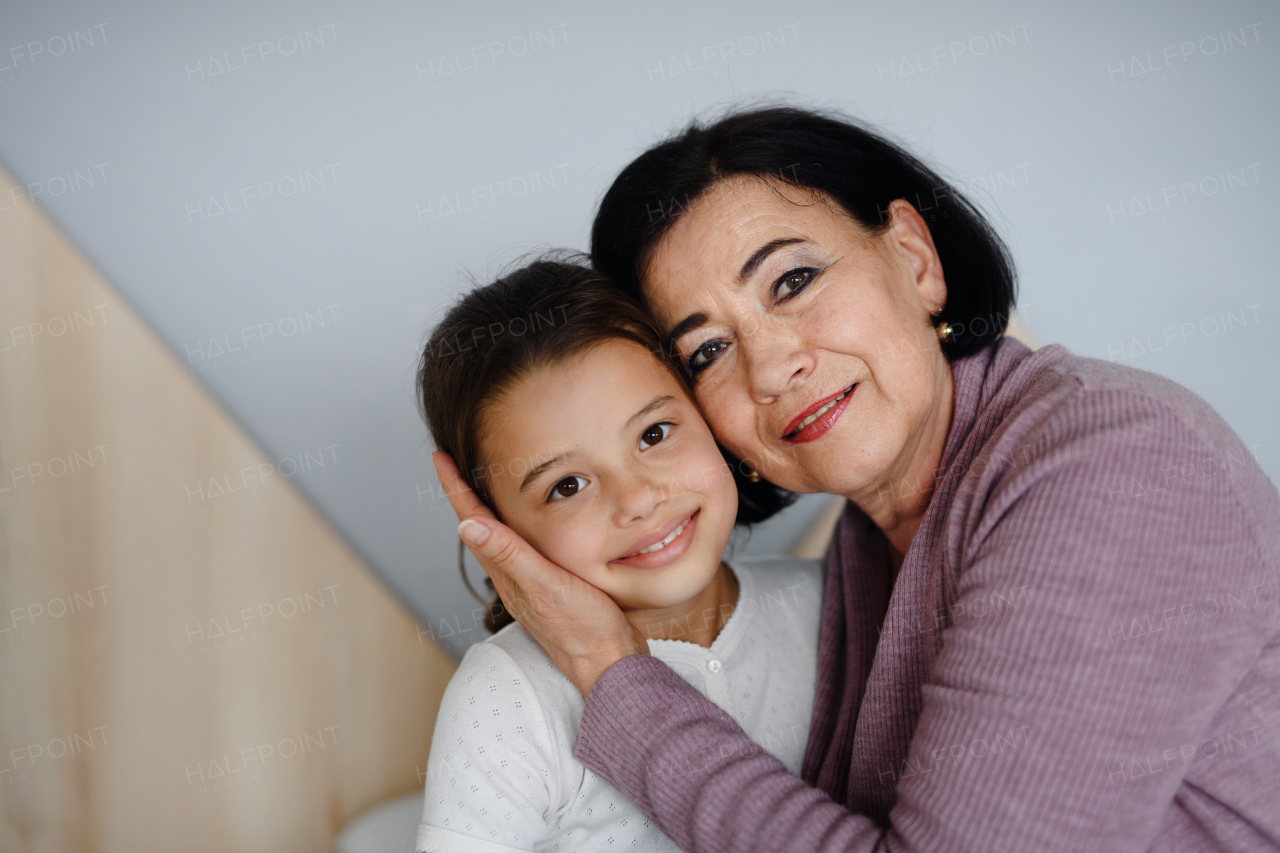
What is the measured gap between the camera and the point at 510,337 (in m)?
1.43

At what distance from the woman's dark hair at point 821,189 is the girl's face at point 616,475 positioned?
192 millimetres

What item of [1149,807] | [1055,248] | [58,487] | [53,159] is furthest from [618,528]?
[53,159]

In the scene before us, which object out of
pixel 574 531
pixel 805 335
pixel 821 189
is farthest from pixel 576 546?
pixel 821 189

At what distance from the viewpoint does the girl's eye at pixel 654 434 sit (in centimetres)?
139

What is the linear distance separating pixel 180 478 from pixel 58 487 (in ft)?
0.69

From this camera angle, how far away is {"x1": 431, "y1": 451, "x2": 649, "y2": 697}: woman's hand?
4.13 feet

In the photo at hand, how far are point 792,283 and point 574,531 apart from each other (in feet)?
1.66

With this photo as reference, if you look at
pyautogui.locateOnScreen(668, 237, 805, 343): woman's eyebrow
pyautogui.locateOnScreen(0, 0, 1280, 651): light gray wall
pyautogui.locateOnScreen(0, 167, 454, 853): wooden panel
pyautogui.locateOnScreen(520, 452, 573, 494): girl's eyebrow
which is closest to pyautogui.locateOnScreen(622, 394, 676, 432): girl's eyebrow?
pyautogui.locateOnScreen(520, 452, 573, 494): girl's eyebrow

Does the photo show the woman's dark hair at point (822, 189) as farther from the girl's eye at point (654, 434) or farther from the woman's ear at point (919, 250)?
the girl's eye at point (654, 434)

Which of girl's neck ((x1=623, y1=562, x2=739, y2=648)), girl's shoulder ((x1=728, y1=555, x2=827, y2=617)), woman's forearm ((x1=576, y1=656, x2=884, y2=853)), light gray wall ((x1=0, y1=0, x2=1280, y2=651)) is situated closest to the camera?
woman's forearm ((x1=576, y1=656, x2=884, y2=853))

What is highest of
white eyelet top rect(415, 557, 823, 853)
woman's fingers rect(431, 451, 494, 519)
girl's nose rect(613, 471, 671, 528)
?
woman's fingers rect(431, 451, 494, 519)

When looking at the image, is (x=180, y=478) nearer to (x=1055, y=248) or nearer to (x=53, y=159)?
(x=53, y=159)

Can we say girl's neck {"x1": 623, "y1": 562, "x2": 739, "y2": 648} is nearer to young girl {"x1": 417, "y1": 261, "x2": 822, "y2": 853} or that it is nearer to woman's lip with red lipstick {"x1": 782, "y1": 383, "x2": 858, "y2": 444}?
young girl {"x1": 417, "y1": 261, "x2": 822, "y2": 853}

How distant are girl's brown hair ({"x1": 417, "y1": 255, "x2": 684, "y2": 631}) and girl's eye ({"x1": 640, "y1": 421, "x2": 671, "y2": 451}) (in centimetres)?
9
